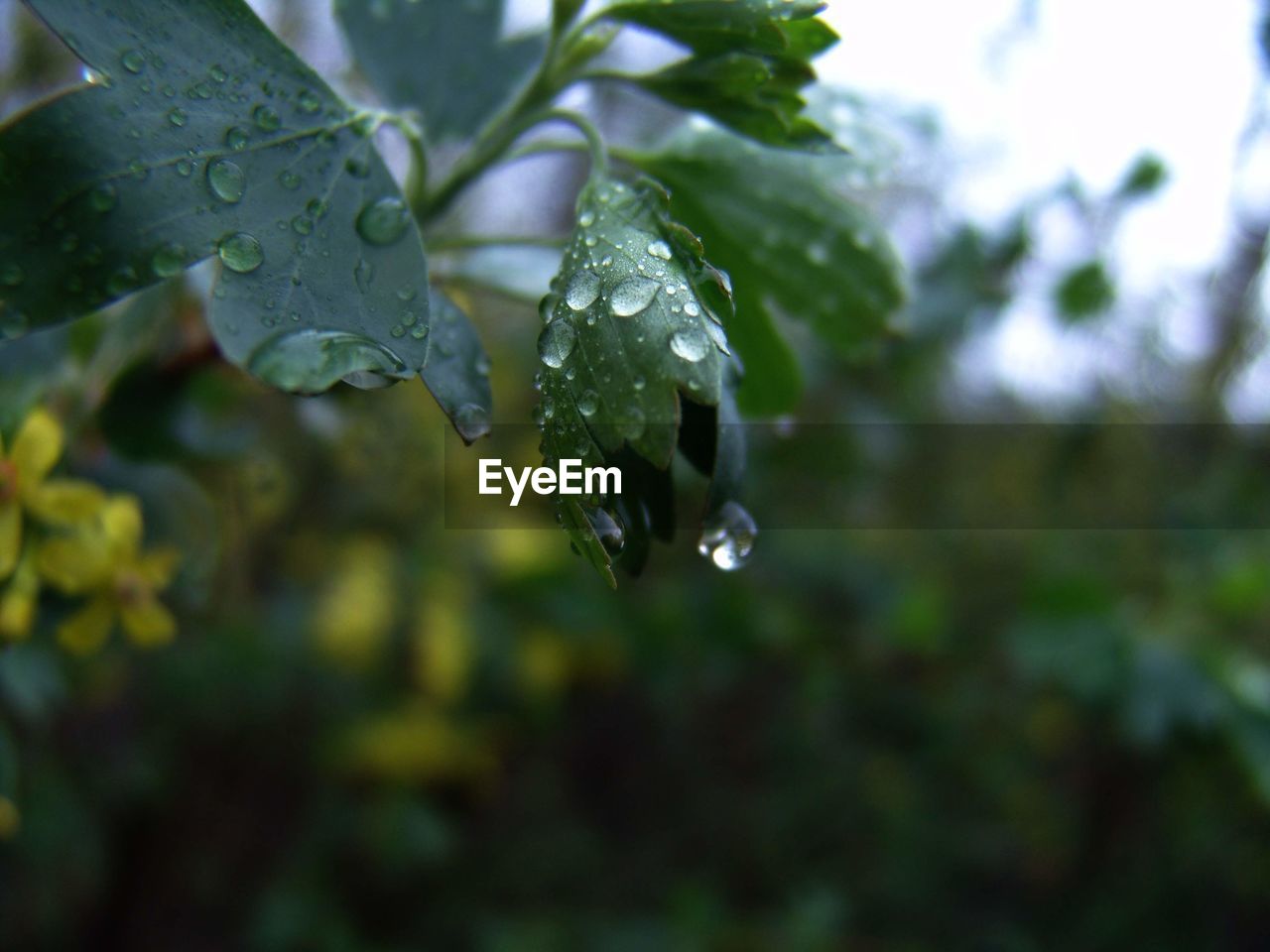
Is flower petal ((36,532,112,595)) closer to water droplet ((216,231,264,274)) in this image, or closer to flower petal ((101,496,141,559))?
flower petal ((101,496,141,559))

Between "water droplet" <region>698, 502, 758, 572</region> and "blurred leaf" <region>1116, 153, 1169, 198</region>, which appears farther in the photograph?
"blurred leaf" <region>1116, 153, 1169, 198</region>

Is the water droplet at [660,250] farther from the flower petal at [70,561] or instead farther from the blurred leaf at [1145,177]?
the blurred leaf at [1145,177]

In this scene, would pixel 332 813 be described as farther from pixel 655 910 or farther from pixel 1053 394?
pixel 1053 394

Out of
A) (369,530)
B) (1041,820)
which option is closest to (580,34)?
(369,530)

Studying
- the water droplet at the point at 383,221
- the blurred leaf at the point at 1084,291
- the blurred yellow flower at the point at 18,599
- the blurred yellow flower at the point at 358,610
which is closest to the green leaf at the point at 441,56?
the water droplet at the point at 383,221

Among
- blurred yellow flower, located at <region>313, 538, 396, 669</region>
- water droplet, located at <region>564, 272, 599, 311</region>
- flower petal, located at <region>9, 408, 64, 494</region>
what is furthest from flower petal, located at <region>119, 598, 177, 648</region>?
blurred yellow flower, located at <region>313, 538, 396, 669</region>
